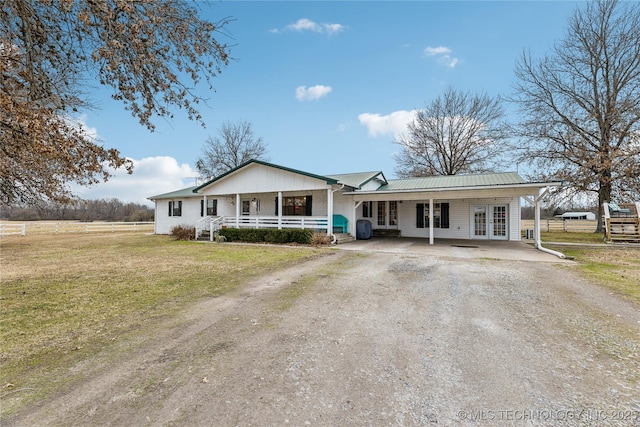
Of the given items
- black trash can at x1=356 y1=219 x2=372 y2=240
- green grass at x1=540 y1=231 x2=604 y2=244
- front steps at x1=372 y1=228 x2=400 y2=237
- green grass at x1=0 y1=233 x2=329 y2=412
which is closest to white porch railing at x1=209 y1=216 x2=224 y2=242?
green grass at x1=0 y1=233 x2=329 y2=412

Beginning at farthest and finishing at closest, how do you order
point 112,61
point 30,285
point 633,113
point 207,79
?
1. point 633,113
2. point 30,285
3. point 207,79
4. point 112,61

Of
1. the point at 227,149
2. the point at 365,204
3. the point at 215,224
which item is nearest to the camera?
the point at 215,224

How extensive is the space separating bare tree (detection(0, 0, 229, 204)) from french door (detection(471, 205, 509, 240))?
594 inches

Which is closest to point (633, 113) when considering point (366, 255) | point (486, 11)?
point (486, 11)

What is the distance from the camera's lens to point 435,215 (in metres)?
16.8

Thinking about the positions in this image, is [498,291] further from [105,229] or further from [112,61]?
[105,229]

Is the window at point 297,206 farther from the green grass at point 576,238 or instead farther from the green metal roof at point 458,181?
the green grass at point 576,238

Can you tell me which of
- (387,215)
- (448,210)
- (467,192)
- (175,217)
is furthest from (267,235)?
(175,217)

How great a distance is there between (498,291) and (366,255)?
5.08 meters

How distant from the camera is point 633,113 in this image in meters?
16.9

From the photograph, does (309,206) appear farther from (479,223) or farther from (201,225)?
(479,223)

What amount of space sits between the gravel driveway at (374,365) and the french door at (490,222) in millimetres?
10627

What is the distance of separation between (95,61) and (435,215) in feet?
53.3

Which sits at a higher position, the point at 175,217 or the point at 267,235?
the point at 175,217
